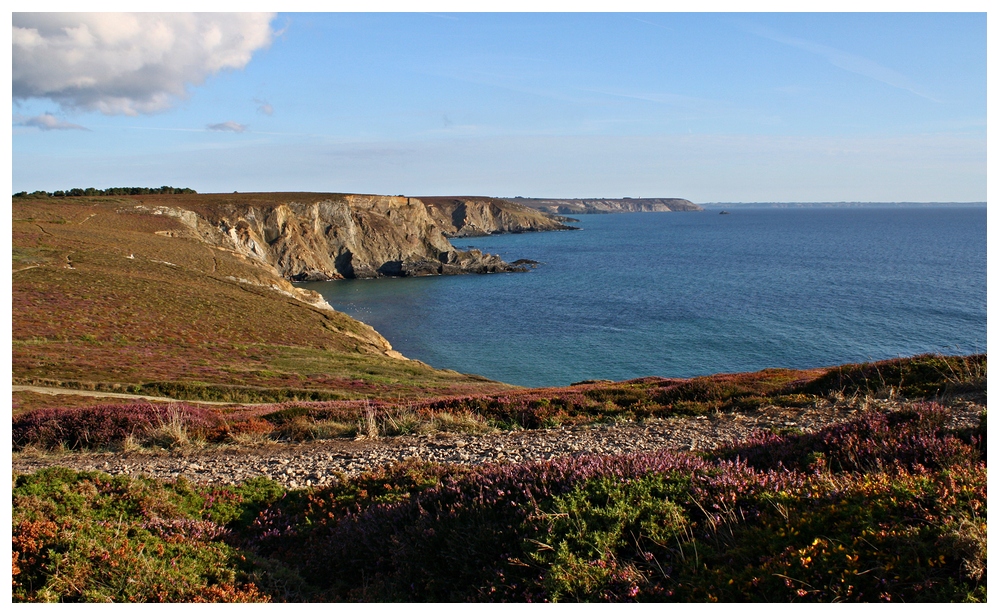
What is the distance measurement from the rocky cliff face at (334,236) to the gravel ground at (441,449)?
8318 cm

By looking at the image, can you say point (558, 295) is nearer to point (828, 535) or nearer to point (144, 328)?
→ point (144, 328)

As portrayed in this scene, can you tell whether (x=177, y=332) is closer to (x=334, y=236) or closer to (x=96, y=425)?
(x=96, y=425)

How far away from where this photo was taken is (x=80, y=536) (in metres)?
5.23

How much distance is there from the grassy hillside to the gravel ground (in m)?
11.5

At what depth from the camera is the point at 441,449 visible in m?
11.1

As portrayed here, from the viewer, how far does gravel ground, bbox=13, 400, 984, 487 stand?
9.90 metres

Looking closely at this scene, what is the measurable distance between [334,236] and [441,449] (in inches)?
4195

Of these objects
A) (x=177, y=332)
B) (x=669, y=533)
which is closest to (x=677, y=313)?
(x=177, y=332)

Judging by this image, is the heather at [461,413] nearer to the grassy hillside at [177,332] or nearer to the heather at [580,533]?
the heather at [580,533]

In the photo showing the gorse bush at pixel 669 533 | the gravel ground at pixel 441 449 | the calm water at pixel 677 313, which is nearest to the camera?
the gorse bush at pixel 669 533

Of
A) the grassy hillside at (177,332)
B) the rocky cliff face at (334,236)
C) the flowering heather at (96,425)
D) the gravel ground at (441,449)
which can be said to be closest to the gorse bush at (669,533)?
the gravel ground at (441,449)

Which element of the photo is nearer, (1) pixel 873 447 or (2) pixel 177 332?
(1) pixel 873 447

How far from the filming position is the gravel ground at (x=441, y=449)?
9.90 metres

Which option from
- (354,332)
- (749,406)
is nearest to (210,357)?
(354,332)
